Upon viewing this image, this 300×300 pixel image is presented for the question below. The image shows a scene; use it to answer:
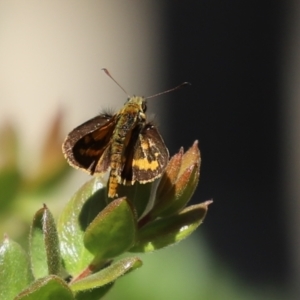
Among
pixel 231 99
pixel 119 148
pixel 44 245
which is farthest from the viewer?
pixel 231 99

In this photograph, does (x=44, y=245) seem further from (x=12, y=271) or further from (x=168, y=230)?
(x=168, y=230)

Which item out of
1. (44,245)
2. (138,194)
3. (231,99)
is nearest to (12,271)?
(44,245)

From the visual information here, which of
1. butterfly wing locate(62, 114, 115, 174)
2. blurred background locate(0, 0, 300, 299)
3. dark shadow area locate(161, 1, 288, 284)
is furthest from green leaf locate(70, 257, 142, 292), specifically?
dark shadow area locate(161, 1, 288, 284)

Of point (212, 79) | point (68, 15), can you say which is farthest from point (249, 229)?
point (68, 15)

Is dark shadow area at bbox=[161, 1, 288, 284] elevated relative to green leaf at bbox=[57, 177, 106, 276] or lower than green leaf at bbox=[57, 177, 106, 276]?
lower

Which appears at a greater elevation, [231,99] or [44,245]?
[44,245]

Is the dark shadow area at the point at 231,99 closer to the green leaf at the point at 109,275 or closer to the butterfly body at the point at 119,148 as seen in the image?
the butterfly body at the point at 119,148

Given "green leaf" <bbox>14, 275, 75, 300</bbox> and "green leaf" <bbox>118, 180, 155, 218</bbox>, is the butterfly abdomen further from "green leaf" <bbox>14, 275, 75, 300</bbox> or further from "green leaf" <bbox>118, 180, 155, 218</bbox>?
"green leaf" <bbox>14, 275, 75, 300</bbox>
